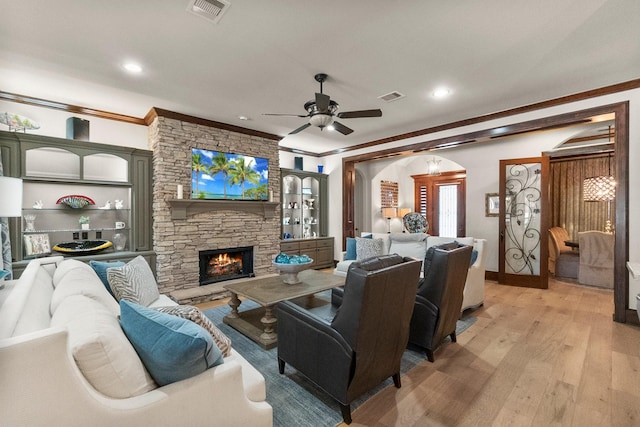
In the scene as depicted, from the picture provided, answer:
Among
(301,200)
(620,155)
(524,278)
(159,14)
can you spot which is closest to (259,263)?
(301,200)

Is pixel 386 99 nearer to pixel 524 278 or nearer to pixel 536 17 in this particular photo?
pixel 536 17

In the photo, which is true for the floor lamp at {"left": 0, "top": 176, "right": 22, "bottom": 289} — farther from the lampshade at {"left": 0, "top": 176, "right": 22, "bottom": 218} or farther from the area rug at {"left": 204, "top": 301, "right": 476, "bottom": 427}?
the area rug at {"left": 204, "top": 301, "right": 476, "bottom": 427}

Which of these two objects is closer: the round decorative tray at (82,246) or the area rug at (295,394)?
the area rug at (295,394)

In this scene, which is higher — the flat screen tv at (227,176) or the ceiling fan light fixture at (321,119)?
the ceiling fan light fixture at (321,119)

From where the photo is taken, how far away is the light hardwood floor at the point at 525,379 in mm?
1894

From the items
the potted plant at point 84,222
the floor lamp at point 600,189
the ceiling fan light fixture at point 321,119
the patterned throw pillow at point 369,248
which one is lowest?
the patterned throw pillow at point 369,248

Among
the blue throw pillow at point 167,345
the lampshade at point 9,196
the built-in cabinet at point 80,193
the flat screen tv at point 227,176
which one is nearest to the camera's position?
the blue throw pillow at point 167,345

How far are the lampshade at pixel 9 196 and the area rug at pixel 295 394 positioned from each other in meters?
2.18

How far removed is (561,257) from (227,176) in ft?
21.8

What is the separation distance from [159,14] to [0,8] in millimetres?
1142

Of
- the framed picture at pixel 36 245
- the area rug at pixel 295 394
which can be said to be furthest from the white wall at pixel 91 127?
the area rug at pixel 295 394

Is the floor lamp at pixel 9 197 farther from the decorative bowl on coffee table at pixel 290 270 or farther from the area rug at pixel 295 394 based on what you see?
the decorative bowl on coffee table at pixel 290 270

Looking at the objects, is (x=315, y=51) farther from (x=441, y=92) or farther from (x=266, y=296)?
(x=266, y=296)

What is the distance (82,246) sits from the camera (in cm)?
395
